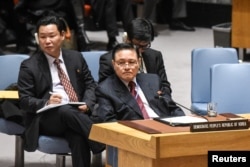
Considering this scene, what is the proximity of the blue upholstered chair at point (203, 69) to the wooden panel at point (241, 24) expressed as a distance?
2950 millimetres

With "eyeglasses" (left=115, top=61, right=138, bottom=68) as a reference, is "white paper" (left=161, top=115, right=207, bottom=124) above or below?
below

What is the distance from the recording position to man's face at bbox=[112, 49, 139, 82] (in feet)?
16.7

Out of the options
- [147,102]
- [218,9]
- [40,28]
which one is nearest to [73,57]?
[40,28]

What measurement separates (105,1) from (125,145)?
6180 millimetres

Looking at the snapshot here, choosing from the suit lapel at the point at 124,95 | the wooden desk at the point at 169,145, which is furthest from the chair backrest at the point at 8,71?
the wooden desk at the point at 169,145

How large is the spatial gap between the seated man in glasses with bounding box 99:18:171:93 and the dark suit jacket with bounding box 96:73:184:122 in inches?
14.2

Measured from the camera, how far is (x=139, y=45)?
18.6ft

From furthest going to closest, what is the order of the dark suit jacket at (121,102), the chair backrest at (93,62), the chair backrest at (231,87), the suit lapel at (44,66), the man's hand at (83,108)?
the chair backrest at (93,62) < the chair backrest at (231,87) < the suit lapel at (44,66) < the man's hand at (83,108) < the dark suit jacket at (121,102)

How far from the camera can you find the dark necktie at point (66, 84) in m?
5.46

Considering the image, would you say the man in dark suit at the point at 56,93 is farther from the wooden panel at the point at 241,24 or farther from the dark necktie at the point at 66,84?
the wooden panel at the point at 241,24

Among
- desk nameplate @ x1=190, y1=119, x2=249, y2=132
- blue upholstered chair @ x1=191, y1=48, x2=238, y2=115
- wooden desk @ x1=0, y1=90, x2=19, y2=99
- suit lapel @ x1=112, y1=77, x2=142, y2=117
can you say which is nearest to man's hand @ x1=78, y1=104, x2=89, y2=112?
suit lapel @ x1=112, y1=77, x2=142, y2=117

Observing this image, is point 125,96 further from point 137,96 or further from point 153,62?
point 153,62

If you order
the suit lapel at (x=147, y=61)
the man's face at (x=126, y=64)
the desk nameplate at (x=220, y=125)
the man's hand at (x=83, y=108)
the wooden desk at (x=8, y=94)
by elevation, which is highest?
the man's face at (x=126, y=64)

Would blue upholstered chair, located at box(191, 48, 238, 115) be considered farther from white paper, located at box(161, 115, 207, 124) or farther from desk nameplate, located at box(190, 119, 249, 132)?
desk nameplate, located at box(190, 119, 249, 132)
